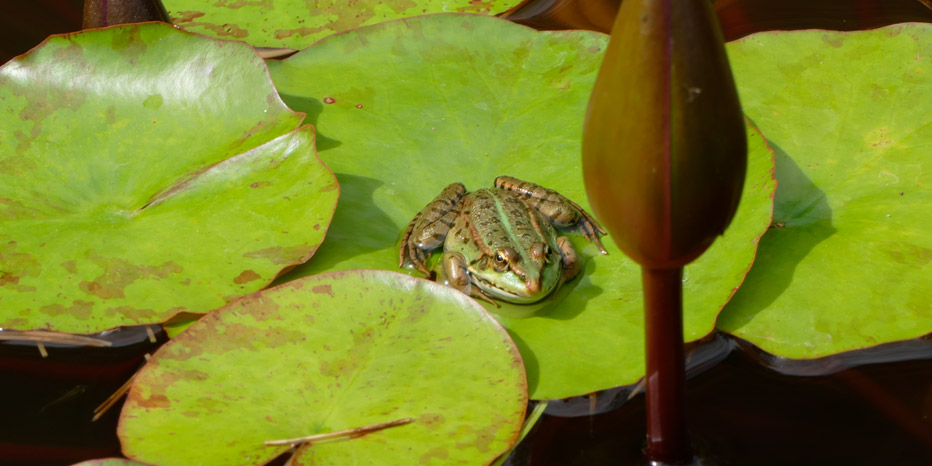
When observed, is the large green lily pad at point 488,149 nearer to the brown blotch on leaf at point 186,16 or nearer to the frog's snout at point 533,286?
the frog's snout at point 533,286

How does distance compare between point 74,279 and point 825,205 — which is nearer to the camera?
point 74,279

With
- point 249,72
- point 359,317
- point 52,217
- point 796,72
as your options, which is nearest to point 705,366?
point 359,317

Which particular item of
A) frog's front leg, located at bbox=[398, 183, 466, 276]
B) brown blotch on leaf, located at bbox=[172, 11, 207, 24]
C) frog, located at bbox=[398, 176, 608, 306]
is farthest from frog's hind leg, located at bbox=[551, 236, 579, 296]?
brown blotch on leaf, located at bbox=[172, 11, 207, 24]

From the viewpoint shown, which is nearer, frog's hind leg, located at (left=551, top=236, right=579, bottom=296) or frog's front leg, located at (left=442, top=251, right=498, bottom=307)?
frog's hind leg, located at (left=551, top=236, right=579, bottom=296)

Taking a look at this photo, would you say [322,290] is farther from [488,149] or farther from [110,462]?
[488,149]

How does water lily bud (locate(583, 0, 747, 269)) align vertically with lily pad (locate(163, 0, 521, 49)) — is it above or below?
above

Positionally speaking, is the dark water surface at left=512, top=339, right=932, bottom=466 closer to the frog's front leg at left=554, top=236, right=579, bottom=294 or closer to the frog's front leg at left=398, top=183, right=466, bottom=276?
the frog's front leg at left=554, top=236, right=579, bottom=294

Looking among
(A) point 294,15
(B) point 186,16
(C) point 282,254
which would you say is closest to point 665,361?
(C) point 282,254

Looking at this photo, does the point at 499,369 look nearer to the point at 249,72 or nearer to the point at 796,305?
the point at 796,305
